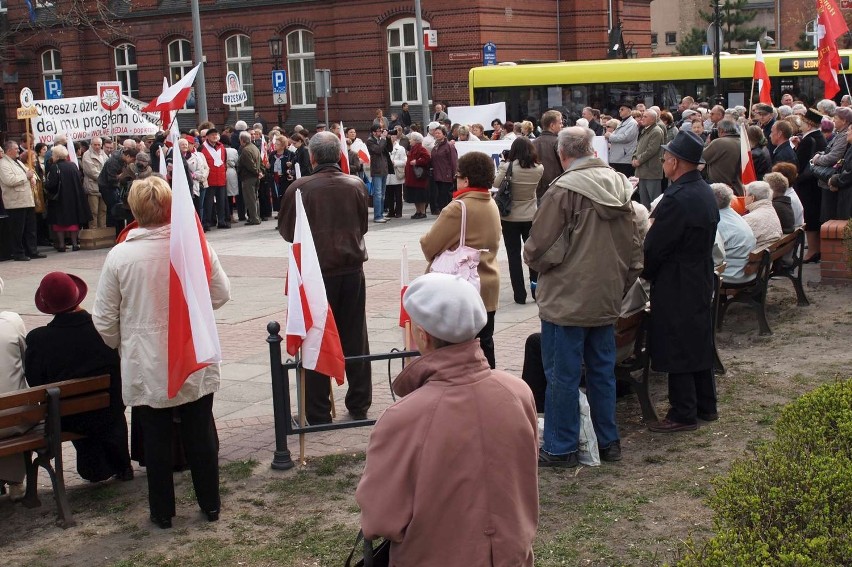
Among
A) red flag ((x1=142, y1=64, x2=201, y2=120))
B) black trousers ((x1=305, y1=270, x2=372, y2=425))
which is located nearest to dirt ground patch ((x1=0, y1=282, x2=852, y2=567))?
black trousers ((x1=305, y1=270, x2=372, y2=425))

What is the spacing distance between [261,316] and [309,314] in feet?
17.2

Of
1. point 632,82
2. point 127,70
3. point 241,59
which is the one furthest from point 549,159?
point 127,70

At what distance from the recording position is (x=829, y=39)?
686 inches

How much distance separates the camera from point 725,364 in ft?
28.9

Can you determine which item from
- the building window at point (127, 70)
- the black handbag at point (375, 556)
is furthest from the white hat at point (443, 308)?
the building window at point (127, 70)

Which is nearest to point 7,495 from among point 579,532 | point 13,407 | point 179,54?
point 13,407

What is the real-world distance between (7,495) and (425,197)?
15.9 meters

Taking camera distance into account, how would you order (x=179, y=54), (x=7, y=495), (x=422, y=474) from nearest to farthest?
(x=422, y=474)
(x=7, y=495)
(x=179, y=54)

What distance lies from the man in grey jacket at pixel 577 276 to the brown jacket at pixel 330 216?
156 cm

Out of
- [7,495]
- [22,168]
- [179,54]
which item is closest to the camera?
[7,495]

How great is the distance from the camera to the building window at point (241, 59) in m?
41.7

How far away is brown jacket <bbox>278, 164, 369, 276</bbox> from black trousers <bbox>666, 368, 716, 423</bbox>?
7.60 feet

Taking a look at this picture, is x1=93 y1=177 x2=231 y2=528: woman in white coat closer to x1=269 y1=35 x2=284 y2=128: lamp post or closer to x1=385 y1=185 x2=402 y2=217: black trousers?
x1=385 y1=185 x2=402 y2=217: black trousers

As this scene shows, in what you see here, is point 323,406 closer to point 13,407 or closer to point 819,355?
point 13,407
